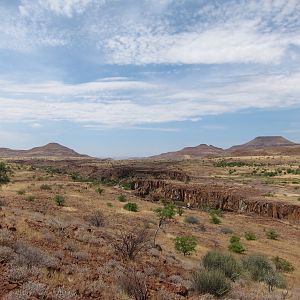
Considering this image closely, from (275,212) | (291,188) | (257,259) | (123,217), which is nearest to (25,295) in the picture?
(257,259)

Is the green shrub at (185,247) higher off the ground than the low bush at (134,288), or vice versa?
the low bush at (134,288)

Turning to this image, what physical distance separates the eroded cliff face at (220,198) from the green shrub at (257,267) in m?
24.5

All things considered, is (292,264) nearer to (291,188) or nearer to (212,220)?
(212,220)

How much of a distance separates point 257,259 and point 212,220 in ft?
52.9

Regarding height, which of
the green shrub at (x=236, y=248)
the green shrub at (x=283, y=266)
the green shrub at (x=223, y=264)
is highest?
the green shrub at (x=223, y=264)

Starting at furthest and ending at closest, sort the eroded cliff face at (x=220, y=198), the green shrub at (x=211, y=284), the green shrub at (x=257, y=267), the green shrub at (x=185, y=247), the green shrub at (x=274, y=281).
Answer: the eroded cliff face at (x=220, y=198)
the green shrub at (x=185, y=247)
the green shrub at (x=257, y=267)
the green shrub at (x=274, y=281)
the green shrub at (x=211, y=284)

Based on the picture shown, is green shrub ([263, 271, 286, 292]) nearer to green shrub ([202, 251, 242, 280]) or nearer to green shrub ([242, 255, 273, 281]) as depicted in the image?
green shrub ([242, 255, 273, 281])

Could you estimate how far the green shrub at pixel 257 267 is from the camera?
52.3ft

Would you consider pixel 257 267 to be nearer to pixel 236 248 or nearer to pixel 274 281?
pixel 274 281

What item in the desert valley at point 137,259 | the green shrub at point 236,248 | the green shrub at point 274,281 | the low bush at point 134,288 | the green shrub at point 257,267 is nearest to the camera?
the low bush at point 134,288

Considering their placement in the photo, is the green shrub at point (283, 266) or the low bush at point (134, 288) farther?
the green shrub at point (283, 266)

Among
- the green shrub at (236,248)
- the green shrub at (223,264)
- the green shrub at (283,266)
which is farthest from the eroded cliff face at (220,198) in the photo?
the green shrub at (223,264)

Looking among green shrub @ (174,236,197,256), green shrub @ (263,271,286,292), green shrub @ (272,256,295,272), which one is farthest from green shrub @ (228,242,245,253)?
green shrub @ (263,271,286,292)

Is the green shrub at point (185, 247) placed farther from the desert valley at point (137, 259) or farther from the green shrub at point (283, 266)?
the green shrub at point (283, 266)
